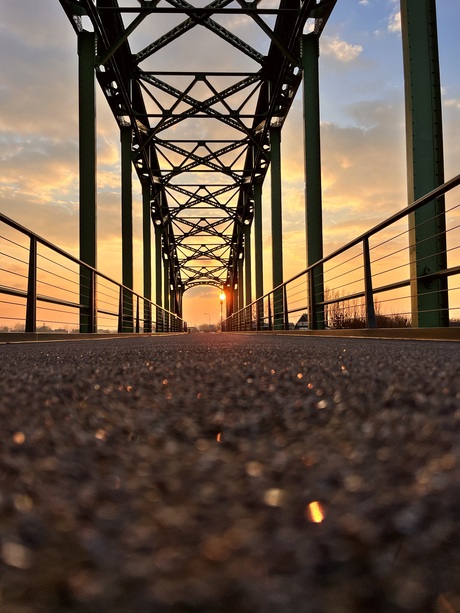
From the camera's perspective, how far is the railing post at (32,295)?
3.10 m

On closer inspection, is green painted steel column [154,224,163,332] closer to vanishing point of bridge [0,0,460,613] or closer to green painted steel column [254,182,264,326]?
green painted steel column [254,182,264,326]

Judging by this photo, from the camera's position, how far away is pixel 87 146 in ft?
19.8

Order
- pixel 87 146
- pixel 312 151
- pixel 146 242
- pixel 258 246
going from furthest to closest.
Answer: pixel 146 242 < pixel 258 246 < pixel 312 151 < pixel 87 146

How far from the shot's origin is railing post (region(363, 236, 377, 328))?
127 inches

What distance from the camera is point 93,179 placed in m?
5.98

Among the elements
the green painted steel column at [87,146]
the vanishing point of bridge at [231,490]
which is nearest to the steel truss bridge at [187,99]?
the green painted steel column at [87,146]

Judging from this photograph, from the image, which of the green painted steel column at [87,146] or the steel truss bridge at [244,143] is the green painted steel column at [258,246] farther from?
the green painted steel column at [87,146]

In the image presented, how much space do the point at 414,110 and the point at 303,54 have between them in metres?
4.07

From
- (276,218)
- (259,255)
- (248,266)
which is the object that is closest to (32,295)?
(276,218)

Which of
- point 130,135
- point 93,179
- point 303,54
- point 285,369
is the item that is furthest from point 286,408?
point 130,135

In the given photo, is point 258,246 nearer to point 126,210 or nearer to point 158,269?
point 126,210

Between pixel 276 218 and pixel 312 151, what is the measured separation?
2617 mm

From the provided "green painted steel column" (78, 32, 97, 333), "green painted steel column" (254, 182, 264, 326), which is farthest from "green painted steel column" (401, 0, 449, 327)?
"green painted steel column" (254, 182, 264, 326)

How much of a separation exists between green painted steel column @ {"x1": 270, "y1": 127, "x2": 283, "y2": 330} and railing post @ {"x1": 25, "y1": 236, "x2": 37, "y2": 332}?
5130 mm
